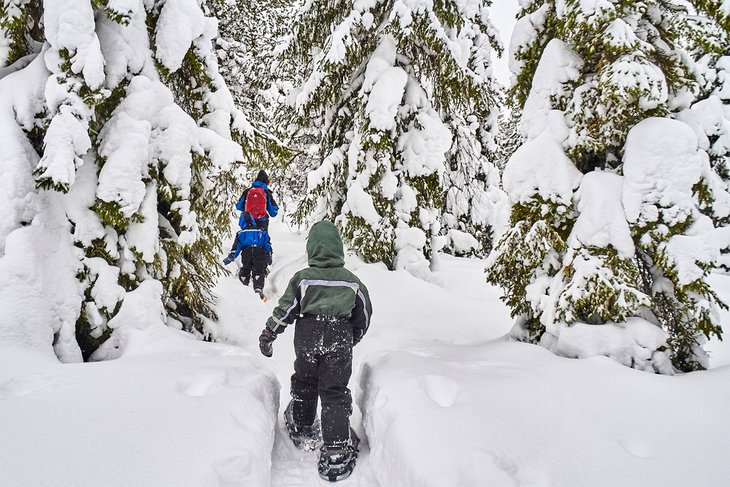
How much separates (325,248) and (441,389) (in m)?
1.80

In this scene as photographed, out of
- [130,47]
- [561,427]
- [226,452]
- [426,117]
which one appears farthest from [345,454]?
[426,117]

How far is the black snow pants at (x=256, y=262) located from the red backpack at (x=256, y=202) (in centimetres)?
71

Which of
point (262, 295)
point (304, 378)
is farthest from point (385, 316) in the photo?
point (304, 378)

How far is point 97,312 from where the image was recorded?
4.25 m

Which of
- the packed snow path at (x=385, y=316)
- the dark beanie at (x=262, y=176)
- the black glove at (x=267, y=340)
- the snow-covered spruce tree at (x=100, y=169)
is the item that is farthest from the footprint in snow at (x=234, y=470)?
the dark beanie at (x=262, y=176)

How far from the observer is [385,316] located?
289 inches

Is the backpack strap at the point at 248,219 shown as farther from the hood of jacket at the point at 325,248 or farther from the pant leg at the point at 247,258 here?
the hood of jacket at the point at 325,248

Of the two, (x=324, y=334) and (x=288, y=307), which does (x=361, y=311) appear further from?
(x=288, y=307)

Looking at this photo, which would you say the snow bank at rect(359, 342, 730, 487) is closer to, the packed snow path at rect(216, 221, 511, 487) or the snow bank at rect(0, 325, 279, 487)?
the packed snow path at rect(216, 221, 511, 487)

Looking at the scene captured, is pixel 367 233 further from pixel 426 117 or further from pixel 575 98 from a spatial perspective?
pixel 575 98

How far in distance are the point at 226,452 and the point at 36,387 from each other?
1.62 m

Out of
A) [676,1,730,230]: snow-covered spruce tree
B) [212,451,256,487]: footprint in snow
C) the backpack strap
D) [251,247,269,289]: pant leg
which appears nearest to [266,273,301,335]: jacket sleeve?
[212,451,256,487]: footprint in snow

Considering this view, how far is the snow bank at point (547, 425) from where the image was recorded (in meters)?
2.61

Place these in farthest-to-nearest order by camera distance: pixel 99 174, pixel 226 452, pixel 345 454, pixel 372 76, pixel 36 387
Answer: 1. pixel 372 76
2. pixel 99 174
3. pixel 345 454
4. pixel 36 387
5. pixel 226 452
